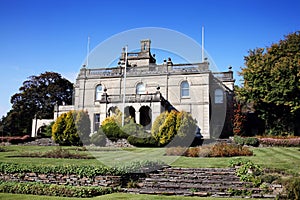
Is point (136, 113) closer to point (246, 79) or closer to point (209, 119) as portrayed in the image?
point (209, 119)

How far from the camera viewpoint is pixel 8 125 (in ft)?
150

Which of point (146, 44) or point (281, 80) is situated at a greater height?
point (146, 44)

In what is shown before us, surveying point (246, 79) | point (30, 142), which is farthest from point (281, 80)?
point (30, 142)

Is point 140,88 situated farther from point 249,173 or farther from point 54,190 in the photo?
point 54,190

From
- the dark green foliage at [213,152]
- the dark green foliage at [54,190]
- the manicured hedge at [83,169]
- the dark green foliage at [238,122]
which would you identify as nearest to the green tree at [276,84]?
the dark green foliage at [238,122]

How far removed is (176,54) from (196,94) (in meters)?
22.6

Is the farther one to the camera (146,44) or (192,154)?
(146,44)

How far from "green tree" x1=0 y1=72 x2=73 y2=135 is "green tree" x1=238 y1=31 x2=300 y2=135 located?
97.3ft

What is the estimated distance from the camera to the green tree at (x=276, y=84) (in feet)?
89.3

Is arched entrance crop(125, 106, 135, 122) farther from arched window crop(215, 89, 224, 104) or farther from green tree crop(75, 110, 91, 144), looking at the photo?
arched window crop(215, 89, 224, 104)

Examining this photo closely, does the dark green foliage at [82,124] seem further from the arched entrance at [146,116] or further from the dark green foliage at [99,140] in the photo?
the arched entrance at [146,116]

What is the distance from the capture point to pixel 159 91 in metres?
32.2

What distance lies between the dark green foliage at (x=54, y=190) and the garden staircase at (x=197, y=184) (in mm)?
1222

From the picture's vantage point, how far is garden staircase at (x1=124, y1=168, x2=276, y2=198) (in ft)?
35.2
